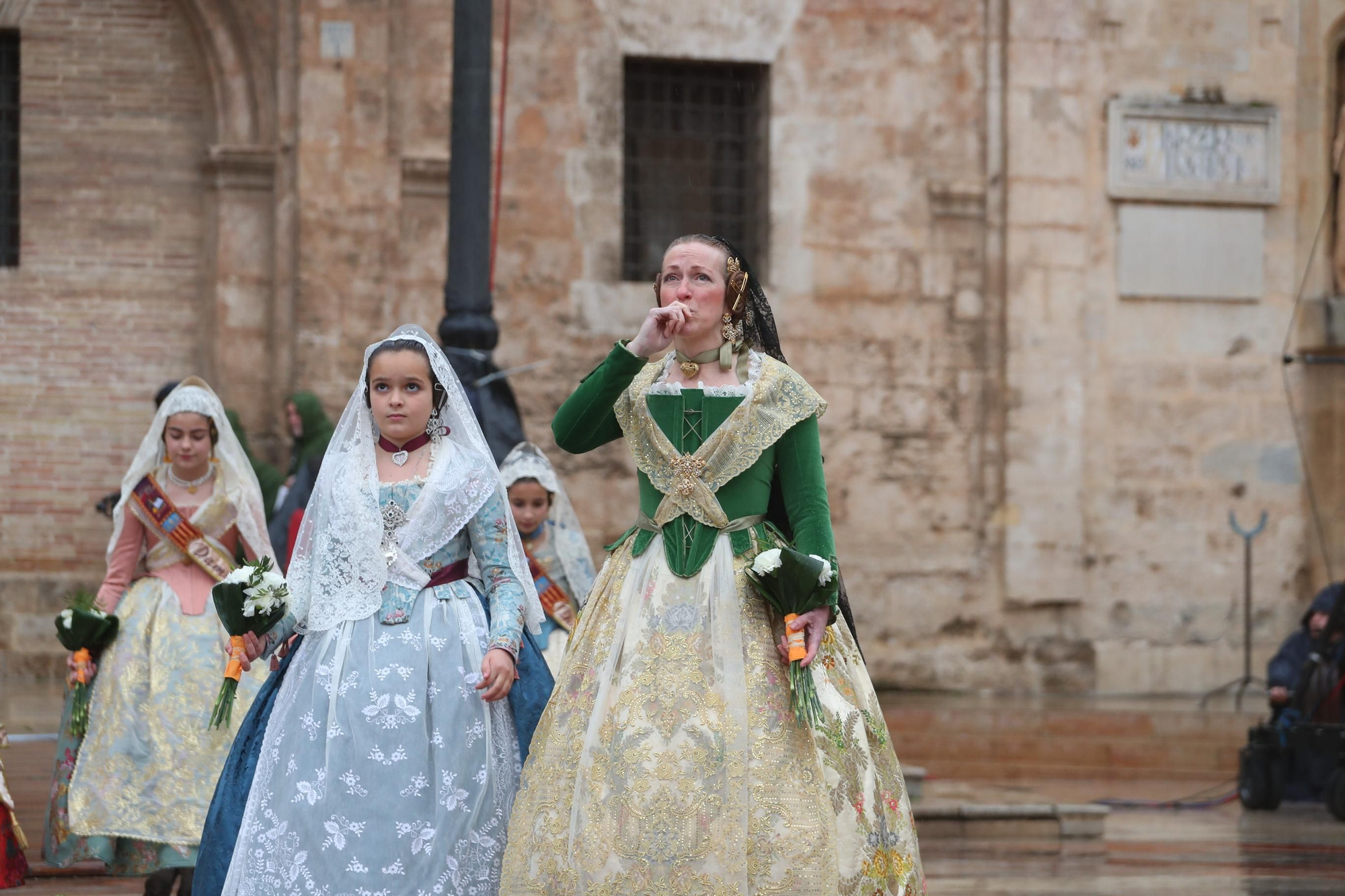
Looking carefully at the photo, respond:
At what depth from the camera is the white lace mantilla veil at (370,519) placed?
5.11 metres

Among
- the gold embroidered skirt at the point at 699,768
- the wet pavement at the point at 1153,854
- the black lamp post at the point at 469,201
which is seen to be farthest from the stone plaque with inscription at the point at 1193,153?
the gold embroidered skirt at the point at 699,768

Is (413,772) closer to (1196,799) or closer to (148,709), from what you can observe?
(148,709)

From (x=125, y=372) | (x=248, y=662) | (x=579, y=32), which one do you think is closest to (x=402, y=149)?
(x=579, y=32)

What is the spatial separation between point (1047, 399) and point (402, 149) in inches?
196

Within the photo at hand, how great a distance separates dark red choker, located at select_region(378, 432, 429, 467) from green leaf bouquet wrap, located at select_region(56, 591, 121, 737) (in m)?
1.97

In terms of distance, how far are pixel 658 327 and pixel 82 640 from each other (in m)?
3.05

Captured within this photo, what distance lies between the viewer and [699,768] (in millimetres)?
4395

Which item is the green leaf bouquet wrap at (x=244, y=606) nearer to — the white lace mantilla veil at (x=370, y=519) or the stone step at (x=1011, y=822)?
the white lace mantilla veil at (x=370, y=519)

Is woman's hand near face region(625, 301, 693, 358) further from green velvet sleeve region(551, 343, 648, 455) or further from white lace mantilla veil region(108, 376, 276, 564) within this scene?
white lace mantilla veil region(108, 376, 276, 564)

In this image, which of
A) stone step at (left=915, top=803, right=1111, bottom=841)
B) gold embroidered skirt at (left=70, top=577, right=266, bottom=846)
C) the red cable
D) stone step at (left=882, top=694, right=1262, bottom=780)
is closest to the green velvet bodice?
gold embroidered skirt at (left=70, top=577, right=266, bottom=846)

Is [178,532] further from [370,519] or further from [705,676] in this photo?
[705,676]

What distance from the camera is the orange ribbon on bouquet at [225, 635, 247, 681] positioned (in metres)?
5.02

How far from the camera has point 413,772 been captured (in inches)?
191

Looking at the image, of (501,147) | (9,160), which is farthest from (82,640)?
(9,160)
